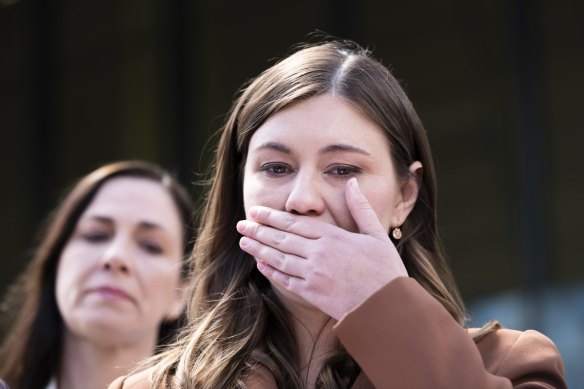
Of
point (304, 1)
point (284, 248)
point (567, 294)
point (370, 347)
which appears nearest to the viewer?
point (370, 347)

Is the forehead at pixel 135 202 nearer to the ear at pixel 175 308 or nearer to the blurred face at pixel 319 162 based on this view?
the ear at pixel 175 308

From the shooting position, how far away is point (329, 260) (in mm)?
2453

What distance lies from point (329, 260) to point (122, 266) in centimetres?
198

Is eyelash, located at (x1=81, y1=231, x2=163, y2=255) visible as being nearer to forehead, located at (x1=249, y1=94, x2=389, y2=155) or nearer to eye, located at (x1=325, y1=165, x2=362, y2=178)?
forehead, located at (x1=249, y1=94, x2=389, y2=155)

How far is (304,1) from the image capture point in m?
9.06

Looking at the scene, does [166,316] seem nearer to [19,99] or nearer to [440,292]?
[440,292]

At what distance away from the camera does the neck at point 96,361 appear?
432cm

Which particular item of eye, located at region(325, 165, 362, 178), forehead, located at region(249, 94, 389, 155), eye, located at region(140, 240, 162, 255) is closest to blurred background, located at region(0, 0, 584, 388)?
eye, located at region(140, 240, 162, 255)

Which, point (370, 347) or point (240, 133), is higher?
point (240, 133)

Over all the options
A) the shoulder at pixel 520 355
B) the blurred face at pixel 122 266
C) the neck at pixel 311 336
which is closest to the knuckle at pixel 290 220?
the neck at pixel 311 336

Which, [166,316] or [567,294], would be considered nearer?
[166,316]

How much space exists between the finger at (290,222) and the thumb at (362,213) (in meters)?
0.07

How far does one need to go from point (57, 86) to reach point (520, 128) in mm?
4356

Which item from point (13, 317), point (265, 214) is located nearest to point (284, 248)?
point (265, 214)
